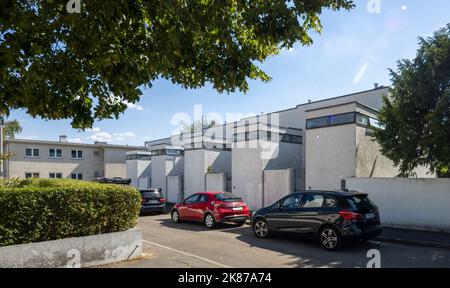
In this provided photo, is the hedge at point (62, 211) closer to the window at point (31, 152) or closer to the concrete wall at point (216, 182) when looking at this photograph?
Answer: the concrete wall at point (216, 182)

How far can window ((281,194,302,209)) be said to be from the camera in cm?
960

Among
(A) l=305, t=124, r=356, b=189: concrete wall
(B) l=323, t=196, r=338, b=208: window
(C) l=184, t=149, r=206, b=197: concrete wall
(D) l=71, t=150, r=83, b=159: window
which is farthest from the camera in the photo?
(D) l=71, t=150, r=83, b=159: window

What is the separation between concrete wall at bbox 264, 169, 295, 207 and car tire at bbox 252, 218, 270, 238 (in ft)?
15.6

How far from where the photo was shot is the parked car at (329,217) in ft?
27.0

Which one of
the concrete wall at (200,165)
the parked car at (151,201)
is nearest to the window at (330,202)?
the parked car at (151,201)

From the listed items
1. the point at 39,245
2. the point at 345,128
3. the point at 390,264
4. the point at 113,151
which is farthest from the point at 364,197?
the point at 113,151

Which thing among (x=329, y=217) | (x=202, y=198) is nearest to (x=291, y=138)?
(x=202, y=198)

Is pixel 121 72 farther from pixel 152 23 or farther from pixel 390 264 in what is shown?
pixel 390 264

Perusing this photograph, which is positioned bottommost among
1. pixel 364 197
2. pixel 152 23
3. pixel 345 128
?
pixel 364 197

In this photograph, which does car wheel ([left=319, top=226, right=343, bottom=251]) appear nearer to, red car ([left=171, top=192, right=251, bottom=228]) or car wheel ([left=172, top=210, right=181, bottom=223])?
red car ([left=171, top=192, right=251, bottom=228])

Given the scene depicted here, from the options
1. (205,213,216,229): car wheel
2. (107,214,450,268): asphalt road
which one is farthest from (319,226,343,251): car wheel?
(205,213,216,229): car wheel
